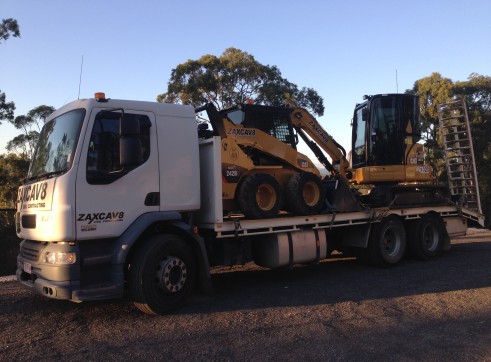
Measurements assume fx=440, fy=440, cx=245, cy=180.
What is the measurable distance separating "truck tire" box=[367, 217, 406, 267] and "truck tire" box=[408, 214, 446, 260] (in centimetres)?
40

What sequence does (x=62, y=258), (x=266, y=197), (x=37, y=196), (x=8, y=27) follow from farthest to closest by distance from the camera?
(x=8, y=27)
(x=266, y=197)
(x=37, y=196)
(x=62, y=258)

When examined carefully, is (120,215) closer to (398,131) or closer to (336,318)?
(336,318)

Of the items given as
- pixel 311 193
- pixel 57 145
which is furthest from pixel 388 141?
pixel 57 145

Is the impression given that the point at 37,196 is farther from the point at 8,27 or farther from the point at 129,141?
the point at 8,27

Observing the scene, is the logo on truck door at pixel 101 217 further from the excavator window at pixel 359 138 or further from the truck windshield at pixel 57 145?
the excavator window at pixel 359 138

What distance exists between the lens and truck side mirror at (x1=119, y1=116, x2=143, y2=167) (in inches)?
229

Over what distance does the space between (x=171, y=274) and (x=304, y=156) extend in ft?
13.1

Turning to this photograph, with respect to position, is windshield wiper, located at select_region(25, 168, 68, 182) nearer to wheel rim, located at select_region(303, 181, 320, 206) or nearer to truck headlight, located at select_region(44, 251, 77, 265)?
truck headlight, located at select_region(44, 251, 77, 265)

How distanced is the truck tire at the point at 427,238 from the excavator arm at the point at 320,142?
2.17m

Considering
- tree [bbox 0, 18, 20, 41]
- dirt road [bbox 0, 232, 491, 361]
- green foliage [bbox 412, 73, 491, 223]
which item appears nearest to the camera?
dirt road [bbox 0, 232, 491, 361]

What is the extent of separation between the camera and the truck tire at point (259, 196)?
7.57 metres

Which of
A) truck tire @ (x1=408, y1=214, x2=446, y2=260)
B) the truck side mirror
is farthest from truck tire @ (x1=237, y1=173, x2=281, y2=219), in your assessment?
truck tire @ (x1=408, y1=214, x2=446, y2=260)

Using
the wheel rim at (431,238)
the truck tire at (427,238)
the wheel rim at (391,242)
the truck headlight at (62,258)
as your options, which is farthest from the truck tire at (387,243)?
the truck headlight at (62,258)

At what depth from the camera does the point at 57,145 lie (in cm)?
623
